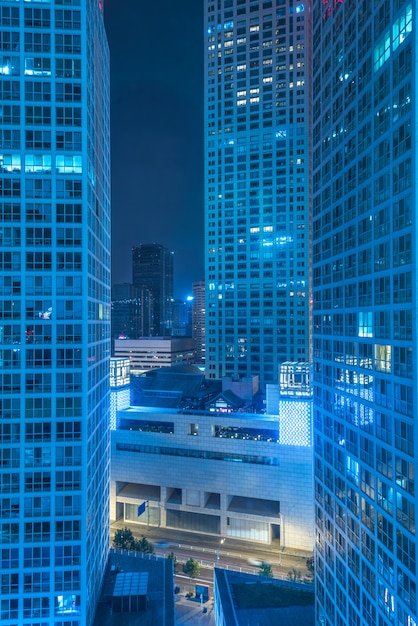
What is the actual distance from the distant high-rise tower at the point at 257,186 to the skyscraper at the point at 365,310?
77110 millimetres

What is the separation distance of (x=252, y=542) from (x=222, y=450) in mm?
19396

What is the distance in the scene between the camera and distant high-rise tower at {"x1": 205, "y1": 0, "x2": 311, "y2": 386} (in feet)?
444

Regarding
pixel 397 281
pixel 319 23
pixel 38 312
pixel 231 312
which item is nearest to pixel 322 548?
pixel 397 281

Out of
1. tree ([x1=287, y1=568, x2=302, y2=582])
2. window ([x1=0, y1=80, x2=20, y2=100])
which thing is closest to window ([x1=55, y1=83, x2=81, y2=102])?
window ([x1=0, y1=80, x2=20, y2=100])

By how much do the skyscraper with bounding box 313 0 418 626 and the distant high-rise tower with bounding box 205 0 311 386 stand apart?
77.1m

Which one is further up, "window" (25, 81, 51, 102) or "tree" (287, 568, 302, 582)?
"window" (25, 81, 51, 102)

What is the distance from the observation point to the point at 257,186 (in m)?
139

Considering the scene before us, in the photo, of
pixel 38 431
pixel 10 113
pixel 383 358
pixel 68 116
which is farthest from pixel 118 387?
pixel 383 358

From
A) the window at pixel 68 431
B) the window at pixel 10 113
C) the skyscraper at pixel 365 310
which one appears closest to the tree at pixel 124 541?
the skyscraper at pixel 365 310

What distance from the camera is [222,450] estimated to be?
303 feet

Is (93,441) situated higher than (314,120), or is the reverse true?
(314,120)

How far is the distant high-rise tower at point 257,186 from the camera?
13538cm

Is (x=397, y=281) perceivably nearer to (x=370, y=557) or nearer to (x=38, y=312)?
(x=370, y=557)

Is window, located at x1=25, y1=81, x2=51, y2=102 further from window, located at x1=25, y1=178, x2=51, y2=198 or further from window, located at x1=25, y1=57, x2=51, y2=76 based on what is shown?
window, located at x1=25, y1=178, x2=51, y2=198
